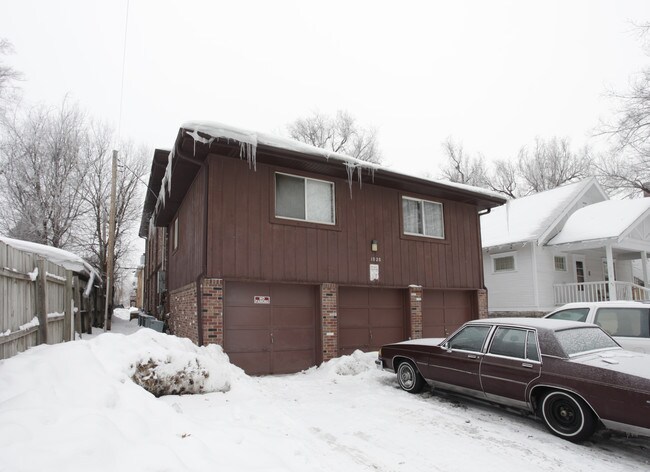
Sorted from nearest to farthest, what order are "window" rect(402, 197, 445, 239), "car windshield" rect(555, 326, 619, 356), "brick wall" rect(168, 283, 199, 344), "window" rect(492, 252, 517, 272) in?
"car windshield" rect(555, 326, 619, 356) → "brick wall" rect(168, 283, 199, 344) → "window" rect(402, 197, 445, 239) → "window" rect(492, 252, 517, 272)

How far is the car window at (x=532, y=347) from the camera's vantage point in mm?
6047

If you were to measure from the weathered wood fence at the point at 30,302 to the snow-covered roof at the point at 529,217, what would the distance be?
15466mm

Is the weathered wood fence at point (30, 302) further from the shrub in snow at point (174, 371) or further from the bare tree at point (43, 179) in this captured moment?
the bare tree at point (43, 179)

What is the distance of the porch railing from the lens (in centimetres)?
1728

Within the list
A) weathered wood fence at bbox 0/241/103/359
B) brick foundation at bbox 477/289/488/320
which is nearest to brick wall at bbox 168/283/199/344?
weathered wood fence at bbox 0/241/103/359

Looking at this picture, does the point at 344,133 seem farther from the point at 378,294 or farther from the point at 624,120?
the point at 378,294

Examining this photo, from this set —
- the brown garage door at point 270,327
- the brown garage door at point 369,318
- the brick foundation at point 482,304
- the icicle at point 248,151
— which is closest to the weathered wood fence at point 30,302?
the brown garage door at point 270,327

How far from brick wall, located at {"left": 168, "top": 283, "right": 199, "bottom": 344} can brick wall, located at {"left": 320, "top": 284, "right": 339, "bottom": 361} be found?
2907mm

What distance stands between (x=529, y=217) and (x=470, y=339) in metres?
14.3

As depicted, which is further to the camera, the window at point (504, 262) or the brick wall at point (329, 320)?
the window at point (504, 262)

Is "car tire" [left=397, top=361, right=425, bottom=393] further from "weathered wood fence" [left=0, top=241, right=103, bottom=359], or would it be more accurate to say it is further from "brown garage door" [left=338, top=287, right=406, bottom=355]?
"weathered wood fence" [left=0, top=241, right=103, bottom=359]

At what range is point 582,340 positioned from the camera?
6188 mm

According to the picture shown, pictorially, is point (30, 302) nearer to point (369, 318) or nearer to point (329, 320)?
point (329, 320)

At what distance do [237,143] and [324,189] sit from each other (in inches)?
109
